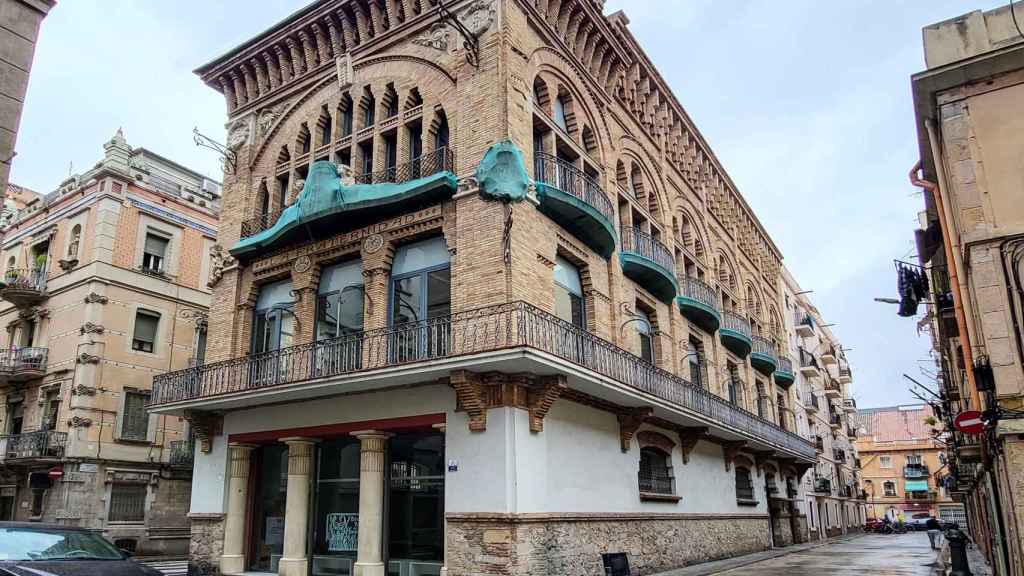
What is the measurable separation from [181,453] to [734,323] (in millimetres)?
21041

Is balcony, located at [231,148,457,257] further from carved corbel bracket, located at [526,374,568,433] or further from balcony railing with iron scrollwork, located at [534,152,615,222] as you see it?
carved corbel bracket, located at [526,374,568,433]

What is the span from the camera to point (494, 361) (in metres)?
12.8

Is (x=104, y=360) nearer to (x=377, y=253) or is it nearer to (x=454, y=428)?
(x=377, y=253)

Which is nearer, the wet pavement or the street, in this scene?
the wet pavement

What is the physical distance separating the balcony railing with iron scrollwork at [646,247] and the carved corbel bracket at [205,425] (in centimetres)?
1178

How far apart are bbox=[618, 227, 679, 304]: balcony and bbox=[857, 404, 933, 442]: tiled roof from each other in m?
63.4

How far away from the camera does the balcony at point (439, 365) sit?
13.2 meters

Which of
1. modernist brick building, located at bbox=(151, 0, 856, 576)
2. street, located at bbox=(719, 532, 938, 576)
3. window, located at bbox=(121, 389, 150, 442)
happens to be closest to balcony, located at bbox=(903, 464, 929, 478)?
street, located at bbox=(719, 532, 938, 576)

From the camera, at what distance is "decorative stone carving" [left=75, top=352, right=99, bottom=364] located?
2322cm

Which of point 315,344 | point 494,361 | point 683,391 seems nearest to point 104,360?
point 315,344

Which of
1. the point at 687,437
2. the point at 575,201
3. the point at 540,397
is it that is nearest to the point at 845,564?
the point at 687,437

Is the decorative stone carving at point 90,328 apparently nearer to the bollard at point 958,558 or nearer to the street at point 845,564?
the street at point 845,564

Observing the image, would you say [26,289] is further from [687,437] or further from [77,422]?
[687,437]

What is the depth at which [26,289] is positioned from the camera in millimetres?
25469
